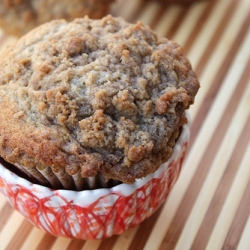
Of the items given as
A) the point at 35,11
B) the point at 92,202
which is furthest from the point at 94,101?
the point at 35,11

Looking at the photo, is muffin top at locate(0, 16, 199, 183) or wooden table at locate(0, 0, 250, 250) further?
wooden table at locate(0, 0, 250, 250)

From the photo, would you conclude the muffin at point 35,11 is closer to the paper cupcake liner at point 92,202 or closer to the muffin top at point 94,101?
the muffin top at point 94,101

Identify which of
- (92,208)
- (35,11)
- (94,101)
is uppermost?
(35,11)

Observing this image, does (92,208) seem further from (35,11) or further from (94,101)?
(35,11)

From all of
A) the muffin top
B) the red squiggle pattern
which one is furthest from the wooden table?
the muffin top

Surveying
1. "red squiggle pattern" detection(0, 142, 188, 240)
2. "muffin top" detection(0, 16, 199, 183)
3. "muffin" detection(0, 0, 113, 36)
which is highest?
"muffin" detection(0, 0, 113, 36)

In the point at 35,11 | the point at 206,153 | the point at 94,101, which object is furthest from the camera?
the point at 35,11

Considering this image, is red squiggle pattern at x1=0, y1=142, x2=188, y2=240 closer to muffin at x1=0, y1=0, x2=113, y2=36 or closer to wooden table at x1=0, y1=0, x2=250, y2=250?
wooden table at x1=0, y1=0, x2=250, y2=250

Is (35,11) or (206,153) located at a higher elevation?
(35,11)
